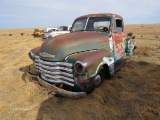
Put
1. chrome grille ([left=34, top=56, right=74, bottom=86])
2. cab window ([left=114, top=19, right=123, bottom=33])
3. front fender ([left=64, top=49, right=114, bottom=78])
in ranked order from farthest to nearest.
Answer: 1. cab window ([left=114, top=19, right=123, bottom=33])
2. chrome grille ([left=34, top=56, right=74, bottom=86])
3. front fender ([left=64, top=49, right=114, bottom=78])

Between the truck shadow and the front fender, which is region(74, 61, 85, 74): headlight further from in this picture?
the truck shadow

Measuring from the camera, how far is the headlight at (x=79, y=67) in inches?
148

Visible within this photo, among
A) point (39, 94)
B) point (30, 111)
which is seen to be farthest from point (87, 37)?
point (30, 111)

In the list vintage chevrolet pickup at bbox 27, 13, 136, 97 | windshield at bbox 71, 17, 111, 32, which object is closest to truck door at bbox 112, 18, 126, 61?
windshield at bbox 71, 17, 111, 32

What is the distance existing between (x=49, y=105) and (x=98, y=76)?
4.38ft

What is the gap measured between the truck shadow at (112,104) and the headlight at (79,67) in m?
0.82

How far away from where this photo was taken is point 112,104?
162 inches

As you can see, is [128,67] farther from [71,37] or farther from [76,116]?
[76,116]

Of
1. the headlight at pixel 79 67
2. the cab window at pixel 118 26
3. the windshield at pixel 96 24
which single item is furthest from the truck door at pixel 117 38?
the headlight at pixel 79 67

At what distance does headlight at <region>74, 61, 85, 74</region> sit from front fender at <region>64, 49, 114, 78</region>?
0.26 ft

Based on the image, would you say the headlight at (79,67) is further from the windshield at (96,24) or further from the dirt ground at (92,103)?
the windshield at (96,24)

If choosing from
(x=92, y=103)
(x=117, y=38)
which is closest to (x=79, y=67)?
(x=92, y=103)

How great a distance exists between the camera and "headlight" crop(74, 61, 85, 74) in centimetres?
377

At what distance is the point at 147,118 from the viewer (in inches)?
139
